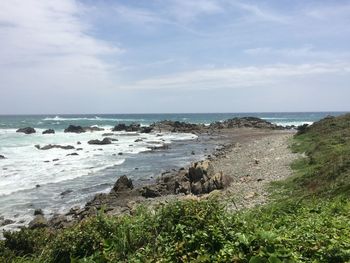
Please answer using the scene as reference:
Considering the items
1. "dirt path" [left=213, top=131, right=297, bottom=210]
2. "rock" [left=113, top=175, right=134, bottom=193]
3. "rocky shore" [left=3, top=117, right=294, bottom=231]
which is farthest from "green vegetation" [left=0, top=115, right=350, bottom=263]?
"rock" [left=113, top=175, right=134, bottom=193]

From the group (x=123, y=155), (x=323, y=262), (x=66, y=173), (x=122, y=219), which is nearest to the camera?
(x=323, y=262)

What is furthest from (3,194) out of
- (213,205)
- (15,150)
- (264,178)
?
(15,150)

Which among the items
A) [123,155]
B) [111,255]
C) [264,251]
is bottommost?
[123,155]

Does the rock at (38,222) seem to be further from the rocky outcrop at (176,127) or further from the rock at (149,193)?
the rocky outcrop at (176,127)

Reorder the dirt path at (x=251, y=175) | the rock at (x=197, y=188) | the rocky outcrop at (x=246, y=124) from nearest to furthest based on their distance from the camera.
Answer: the dirt path at (x=251, y=175) < the rock at (x=197, y=188) < the rocky outcrop at (x=246, y=124)

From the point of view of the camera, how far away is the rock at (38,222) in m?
14.2

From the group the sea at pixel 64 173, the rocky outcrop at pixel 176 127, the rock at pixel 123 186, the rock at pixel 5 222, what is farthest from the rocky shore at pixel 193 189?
the rocky outcrop at pixel 176 127

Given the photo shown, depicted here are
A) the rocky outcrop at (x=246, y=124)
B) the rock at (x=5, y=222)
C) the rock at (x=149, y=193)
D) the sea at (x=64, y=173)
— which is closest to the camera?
the rock at (x=5, y=222)

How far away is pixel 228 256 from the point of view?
4.99 meters

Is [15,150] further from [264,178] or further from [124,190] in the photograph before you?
[264,178]

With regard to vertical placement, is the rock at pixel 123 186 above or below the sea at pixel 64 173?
above

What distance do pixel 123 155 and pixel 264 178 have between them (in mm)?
19880

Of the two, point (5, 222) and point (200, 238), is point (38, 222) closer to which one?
point (5, 222)

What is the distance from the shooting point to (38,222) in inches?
573
